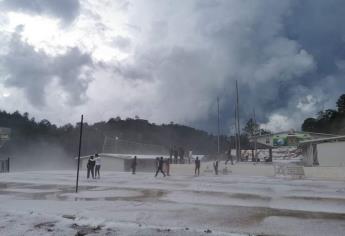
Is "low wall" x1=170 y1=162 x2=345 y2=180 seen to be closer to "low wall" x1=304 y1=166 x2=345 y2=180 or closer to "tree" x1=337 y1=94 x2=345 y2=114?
"low wall" x1=304 y1=166 x2=345 y2=180

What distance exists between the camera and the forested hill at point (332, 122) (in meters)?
76.8

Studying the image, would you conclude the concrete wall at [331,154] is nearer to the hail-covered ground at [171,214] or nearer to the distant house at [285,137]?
the distant house at [285,137]

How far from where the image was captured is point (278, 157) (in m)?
63.3

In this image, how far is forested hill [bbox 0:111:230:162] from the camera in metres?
92.2

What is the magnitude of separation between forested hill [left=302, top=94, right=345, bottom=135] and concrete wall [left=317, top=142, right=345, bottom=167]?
43.9m

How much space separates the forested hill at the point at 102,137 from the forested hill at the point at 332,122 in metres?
23.7

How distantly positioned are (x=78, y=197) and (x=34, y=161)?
293ft

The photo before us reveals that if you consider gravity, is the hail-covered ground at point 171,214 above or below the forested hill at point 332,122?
Result: below

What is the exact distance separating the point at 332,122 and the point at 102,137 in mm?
59245

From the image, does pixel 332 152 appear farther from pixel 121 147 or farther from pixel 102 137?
pixel 102 137

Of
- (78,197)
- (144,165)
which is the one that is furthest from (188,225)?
(144,165)

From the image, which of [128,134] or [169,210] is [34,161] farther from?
[169,210]

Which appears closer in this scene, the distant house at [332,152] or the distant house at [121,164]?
the distant house at [332,152]

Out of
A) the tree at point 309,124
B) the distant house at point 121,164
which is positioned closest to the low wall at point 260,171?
the distant house at point 121,164
